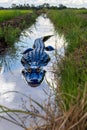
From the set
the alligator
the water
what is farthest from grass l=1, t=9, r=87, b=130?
the alligator

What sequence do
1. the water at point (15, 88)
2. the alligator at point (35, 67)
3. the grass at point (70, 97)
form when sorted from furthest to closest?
the alligator at point (35, 67), the water at point (15, 88), the grass at point (70, 97)

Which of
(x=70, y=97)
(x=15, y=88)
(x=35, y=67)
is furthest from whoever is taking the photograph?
(x=35, y=67)

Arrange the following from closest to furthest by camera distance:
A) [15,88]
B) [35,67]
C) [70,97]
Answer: [70,97]
[15,88]
[35,67]

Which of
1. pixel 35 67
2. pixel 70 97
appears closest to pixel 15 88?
pixel 35 67

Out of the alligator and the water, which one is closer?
the water

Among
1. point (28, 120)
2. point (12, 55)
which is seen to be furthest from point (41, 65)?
point (28, 120)

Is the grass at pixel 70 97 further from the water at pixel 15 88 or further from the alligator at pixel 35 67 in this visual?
the alligator at pixel 35 67

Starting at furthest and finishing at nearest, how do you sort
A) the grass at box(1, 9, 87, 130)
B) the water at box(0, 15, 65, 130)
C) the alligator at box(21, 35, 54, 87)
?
1. the alligator at box(21, 35, 54, 87)
2. the water at box(0, 15, 65, 130)
3. the grass at box(1, 9, 87, 130)

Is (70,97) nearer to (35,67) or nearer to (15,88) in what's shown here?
(15,88)

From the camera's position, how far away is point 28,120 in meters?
4.48

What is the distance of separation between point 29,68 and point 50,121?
15.0 feet

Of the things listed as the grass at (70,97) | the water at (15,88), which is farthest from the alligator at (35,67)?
the grass at (70,97)

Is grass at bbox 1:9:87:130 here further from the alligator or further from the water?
the alligator

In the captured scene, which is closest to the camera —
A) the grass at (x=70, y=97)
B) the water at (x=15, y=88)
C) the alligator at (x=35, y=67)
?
the grass at (x=70, y=97)
